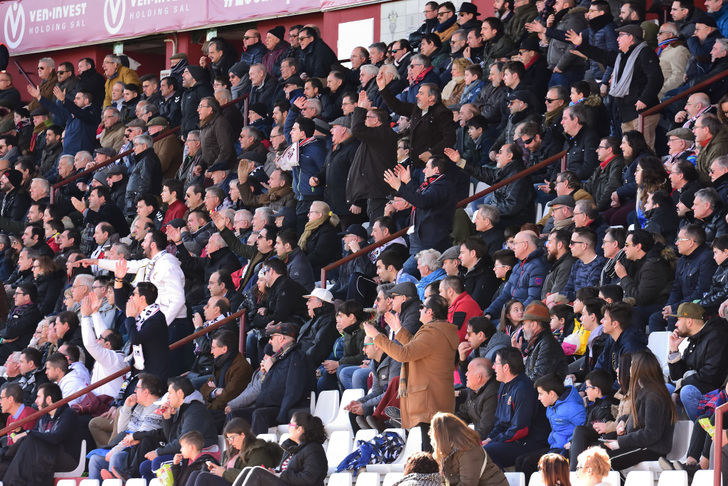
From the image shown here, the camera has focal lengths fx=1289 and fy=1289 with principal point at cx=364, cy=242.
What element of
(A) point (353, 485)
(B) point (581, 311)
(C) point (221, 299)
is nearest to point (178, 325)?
(C) point (221, 299)

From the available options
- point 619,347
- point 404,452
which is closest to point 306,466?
point 404,452

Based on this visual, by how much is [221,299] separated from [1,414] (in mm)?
2212

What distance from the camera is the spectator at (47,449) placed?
1024 centimetres

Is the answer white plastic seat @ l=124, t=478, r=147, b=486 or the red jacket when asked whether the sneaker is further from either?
white plastic seat @ l=124, t=478, r=147, b=486

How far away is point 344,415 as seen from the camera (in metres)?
9.93

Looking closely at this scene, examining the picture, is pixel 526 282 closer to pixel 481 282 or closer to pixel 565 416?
pixel 481 282

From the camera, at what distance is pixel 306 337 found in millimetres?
10883

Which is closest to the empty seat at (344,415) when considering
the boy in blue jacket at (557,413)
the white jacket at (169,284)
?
the boy in blue jacket at (557,413)

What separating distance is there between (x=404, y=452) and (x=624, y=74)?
4.60 meters

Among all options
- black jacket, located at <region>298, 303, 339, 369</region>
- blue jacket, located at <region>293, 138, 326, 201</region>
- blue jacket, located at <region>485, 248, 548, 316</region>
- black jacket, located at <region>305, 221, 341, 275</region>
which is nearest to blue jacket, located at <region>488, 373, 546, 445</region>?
blue jacket, located at <region>485, 248, 548, 316</region>

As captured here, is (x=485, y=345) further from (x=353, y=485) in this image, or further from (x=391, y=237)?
(x=391, y=237)

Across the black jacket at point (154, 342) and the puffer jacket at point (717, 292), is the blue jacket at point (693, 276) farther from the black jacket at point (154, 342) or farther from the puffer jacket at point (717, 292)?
the black jacket at point (154, 342)

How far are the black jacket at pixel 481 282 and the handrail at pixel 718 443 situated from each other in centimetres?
357

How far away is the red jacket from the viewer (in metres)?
9.78
